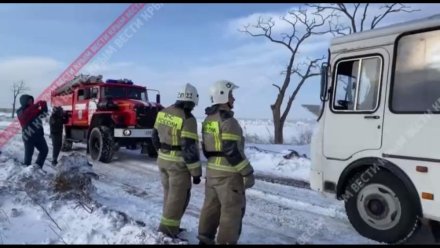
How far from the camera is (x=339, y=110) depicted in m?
6.23

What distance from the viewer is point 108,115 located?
1359 centimetres

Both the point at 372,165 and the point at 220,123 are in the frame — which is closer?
the point at 220,123

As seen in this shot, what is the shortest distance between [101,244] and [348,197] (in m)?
3.43

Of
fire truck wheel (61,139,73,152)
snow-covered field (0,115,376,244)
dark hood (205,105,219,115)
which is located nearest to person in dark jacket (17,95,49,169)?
snow-covered field (0,115,376,244)

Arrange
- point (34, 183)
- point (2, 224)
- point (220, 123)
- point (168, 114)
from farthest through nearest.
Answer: point (34, 183) < point (2, 224) < point (168, 114) < point (220, 123)

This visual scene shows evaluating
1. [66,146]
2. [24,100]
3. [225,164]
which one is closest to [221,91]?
[225,164]

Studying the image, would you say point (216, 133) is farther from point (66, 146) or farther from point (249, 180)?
point (66, 146)

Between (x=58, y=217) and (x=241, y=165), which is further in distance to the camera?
(x=58, y=217)

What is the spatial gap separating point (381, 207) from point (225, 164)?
7.90ft

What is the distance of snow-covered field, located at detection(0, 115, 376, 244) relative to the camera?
534 cm

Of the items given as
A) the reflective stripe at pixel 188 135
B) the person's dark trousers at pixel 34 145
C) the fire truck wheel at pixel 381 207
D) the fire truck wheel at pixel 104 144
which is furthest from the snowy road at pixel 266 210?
the fire truck wheel at pixel 104 144

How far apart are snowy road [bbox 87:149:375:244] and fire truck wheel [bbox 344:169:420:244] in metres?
0.23

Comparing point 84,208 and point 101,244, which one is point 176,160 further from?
point 84,208

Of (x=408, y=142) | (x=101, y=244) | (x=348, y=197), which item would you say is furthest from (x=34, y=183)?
(x=408, y=142)
